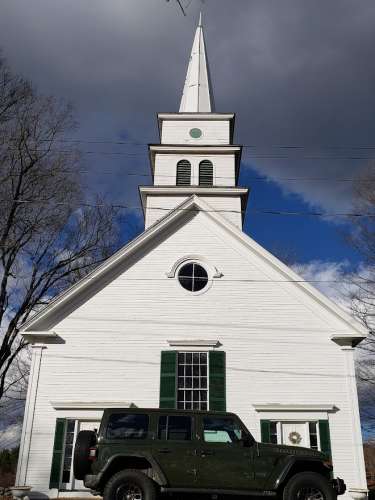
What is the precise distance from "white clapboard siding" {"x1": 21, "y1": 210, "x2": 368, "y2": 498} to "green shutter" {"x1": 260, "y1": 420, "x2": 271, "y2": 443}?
5.4 inches

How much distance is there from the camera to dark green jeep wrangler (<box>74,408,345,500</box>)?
329 inches

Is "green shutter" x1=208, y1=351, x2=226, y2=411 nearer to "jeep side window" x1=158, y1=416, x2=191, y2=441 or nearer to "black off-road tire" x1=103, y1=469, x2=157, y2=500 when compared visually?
"jeep side window" x1=158, y1=416, x2=191, y2=441

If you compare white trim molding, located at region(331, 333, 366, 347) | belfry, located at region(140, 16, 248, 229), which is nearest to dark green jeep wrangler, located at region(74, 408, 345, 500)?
white trim molding, located at region(331, 333, 366, 347)

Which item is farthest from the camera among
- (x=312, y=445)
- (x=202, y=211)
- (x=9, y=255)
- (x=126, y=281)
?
(x=9, y=255)

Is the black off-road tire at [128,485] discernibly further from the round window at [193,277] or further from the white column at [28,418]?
the round window at [193,277]

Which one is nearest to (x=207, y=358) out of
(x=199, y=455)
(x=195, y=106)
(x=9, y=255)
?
(x=199, y=455)

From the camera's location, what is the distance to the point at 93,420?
13.7 m

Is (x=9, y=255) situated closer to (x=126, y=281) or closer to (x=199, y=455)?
(x=126, y=281)

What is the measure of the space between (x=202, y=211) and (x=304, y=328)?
4980mm

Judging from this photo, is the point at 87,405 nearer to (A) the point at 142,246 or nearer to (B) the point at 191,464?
(A) the point at 142,246

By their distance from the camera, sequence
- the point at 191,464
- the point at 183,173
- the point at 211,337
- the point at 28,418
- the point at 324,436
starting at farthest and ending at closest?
the point at 183,173, the point at 211,337, the point at 28,418, the point at 324,436, the point at 191,464

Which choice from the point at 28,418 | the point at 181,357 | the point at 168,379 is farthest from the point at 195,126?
the point at 28,418

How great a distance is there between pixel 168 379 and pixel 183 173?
994 cm

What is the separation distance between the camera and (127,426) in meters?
8.91
